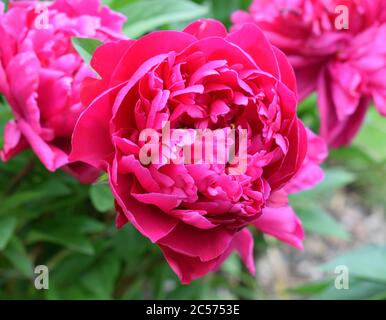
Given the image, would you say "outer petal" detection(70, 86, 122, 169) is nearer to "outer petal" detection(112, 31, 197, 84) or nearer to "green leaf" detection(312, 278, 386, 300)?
"outer petal" detection(112, 31, 197, 84)

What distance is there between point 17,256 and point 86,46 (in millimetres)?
242

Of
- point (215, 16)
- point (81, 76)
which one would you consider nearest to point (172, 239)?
point (81, 76)

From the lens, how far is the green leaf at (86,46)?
43 cm

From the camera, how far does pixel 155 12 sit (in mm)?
581

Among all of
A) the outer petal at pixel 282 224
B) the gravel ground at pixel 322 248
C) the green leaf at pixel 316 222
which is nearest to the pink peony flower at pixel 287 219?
the outer petal at pixel 282 224

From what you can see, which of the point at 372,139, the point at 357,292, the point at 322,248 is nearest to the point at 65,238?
the point at 357,292

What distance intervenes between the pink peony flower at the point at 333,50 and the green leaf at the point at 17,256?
0.27 metres

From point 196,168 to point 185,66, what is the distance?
6 cm

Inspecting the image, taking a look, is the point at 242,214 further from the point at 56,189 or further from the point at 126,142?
the point at 56,189

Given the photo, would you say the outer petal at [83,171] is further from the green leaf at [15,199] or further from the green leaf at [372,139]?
the green leaf at [372,139]

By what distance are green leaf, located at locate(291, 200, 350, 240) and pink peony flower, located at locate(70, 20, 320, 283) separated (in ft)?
1.33

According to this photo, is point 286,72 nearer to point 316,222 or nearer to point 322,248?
point 316,222

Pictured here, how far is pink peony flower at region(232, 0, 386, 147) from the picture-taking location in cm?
53

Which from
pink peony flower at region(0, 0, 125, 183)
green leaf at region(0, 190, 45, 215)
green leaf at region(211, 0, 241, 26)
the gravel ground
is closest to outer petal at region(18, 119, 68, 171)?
pink peony flower at region(0, 0, 125, 183)
